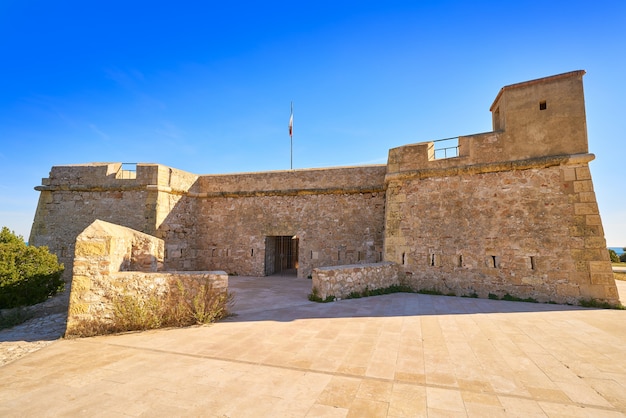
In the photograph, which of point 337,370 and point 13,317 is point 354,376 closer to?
point 337,370

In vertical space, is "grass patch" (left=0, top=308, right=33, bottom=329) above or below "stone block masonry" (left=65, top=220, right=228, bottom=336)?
below

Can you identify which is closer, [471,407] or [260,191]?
[471,407]

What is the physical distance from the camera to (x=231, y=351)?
390 cm

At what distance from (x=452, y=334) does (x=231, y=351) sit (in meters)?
3.53

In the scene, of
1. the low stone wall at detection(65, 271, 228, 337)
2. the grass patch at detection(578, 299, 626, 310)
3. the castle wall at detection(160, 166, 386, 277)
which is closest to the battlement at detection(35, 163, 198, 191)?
the castle wall at detection(160, 166, 386, 277)

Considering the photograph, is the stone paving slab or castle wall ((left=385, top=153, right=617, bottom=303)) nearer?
the stone paving slab

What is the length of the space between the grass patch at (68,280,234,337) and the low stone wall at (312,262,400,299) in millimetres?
2353

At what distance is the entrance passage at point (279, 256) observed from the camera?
11871 millimetres

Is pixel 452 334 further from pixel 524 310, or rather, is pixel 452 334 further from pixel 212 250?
pixel 212 250

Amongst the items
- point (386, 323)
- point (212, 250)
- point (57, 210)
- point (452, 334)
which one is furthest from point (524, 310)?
point (57, 210)

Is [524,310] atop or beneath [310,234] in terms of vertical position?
beneath

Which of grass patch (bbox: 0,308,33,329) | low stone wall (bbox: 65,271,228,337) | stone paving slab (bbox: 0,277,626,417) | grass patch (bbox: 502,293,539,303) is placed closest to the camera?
stone paving slab (bbox: 0,277,626,417)

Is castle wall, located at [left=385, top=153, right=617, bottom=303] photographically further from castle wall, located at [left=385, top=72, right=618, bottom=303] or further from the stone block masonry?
the stone block masonry

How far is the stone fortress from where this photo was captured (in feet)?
23.4
